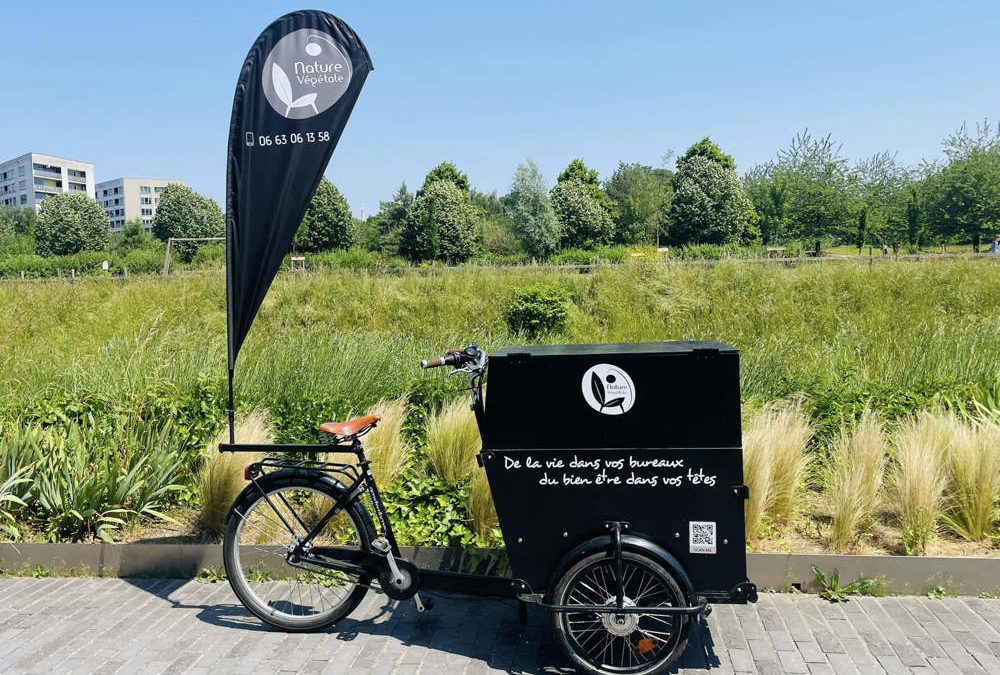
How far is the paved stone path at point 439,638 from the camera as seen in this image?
3.54 meters

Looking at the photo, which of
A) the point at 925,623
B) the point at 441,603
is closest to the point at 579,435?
the point at 441,603

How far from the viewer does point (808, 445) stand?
5.73 m

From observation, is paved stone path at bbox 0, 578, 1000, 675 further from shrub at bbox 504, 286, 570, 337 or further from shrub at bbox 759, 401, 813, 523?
shrub at bbox 504, 286, 570, 337

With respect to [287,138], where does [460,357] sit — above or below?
below

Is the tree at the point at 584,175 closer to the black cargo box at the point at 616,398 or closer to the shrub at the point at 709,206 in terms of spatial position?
the shrub at the point at 709,206

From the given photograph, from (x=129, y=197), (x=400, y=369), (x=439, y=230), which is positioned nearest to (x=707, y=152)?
(x=439, y=230)

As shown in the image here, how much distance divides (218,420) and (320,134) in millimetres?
2463

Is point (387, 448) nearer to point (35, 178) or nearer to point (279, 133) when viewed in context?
point (279, 133)

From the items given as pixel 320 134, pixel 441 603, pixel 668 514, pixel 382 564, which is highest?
pixel 320 134

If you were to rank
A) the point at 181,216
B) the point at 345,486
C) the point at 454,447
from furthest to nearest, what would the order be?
the point at 181,216 < the point at 454,447 < the point at 345,486

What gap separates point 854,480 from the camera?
15.5 feet

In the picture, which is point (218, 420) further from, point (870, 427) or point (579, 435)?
point (870, 427)

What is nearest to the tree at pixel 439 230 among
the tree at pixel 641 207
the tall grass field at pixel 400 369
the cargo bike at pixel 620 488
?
the tree at pixel 641 207

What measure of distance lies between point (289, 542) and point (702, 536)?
2147 mm
